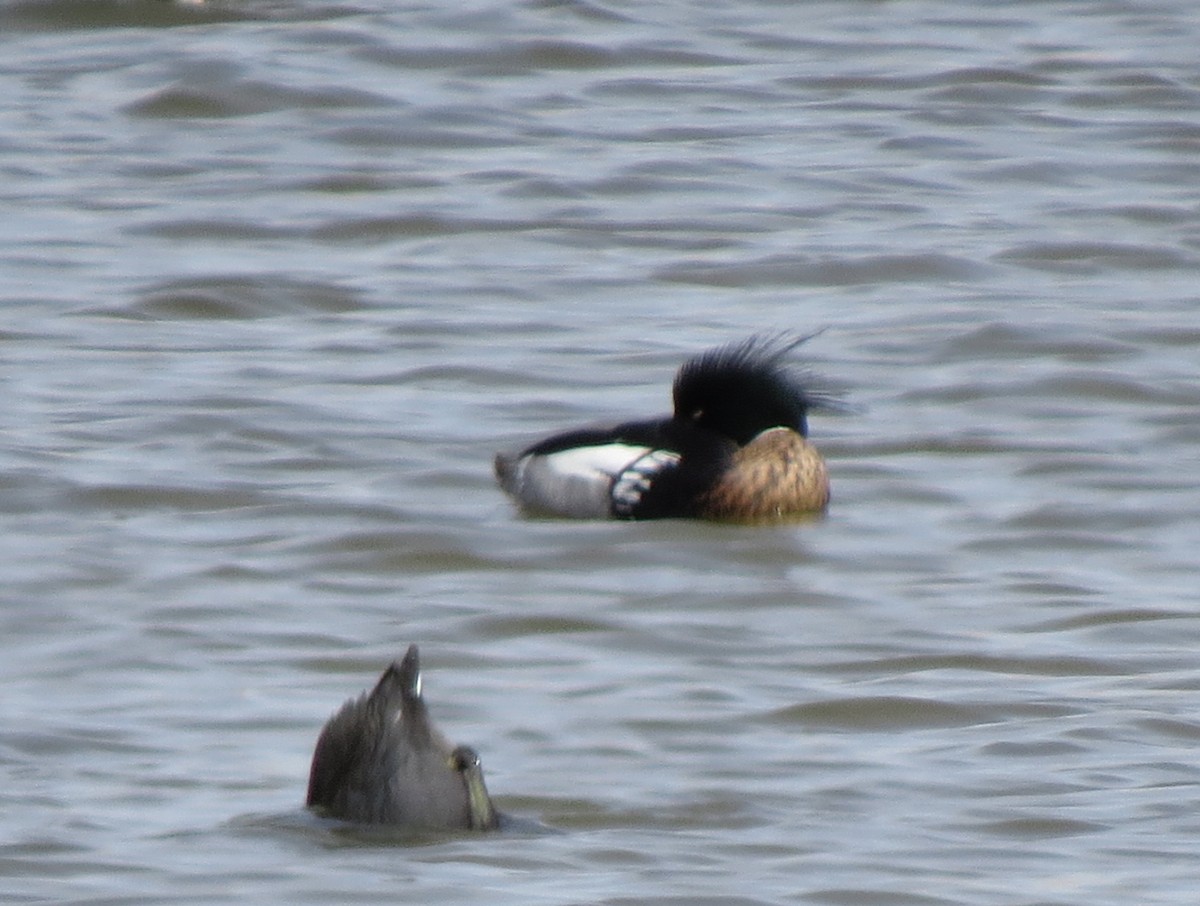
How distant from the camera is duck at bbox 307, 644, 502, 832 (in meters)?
5.90

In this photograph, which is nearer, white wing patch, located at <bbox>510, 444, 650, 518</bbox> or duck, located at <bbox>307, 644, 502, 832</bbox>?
duck, located at <bbox>307, 644, 502, 832</bbox>

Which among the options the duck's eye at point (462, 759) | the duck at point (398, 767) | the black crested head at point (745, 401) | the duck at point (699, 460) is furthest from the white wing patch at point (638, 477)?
the duck's eye at point (462, 759)

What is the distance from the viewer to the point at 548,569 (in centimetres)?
887

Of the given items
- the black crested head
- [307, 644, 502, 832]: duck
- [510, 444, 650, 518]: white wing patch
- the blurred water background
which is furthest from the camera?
the black crested head

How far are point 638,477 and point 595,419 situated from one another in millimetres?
1256

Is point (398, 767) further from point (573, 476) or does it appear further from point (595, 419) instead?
point (595, 419)

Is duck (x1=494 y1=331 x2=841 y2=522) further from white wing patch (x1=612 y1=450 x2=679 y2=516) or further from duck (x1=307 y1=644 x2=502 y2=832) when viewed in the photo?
duck (x1=307 y1=644 x2=502 y2=832)

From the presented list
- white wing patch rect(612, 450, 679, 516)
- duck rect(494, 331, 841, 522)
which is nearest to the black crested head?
duck rect(494, 331, 841, 522)

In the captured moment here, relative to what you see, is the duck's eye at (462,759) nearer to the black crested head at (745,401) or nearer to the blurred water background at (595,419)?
the blurred water background at (595,419)

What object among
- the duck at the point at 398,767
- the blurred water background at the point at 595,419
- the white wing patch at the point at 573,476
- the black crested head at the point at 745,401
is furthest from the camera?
the black crested head at the point at 745,401

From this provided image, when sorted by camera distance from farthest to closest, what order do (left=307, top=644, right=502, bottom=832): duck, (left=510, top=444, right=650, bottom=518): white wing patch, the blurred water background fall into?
(left=510, top=444, right=650, bottom=518): white wing patch → the blurred water background → (left=307, top=644, right=502, bottom=832): duck

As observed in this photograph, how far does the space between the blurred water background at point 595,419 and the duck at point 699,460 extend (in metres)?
0.10

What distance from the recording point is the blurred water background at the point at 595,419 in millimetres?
6281

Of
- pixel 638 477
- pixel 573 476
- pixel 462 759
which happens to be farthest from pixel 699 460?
pixel 462 759
